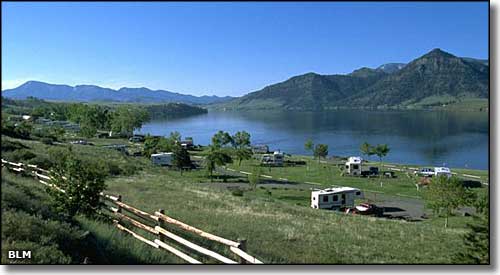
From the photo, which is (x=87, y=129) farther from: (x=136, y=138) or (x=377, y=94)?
(x=377, y=94)

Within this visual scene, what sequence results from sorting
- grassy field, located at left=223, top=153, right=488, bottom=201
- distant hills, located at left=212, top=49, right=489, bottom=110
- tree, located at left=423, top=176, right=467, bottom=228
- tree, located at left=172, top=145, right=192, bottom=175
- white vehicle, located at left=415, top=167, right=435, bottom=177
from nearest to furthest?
tree, located at left=423, top=176, right=467, bottom=228 → grassy field, located at left=223, top=153, right=488, bottom=201 → white vehicle, located at left=415, top=167, right=435, bottom=177 → tree, located at left=172, top=145, right=192, bottom=175 → distant hills, located at left=212, top=49, right=489, bottom=110

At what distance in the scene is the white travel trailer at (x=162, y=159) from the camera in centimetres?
3089

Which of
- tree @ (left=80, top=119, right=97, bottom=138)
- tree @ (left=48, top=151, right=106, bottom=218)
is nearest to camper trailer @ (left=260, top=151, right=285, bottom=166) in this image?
tree @ (left=80, top=119, right=97, bottom=138)

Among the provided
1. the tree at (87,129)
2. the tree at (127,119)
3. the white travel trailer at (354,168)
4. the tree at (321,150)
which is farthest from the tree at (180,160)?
the tree at (87,129)

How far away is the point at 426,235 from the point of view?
7879 mm

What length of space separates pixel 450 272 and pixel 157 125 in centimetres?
4576

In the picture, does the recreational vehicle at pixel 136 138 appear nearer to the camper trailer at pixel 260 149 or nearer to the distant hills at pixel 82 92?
the camper trailer at pixel 260 149

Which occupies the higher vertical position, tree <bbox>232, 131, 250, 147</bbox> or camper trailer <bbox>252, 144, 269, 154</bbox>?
tree <bbox>232, 131, 250, 147</bbox>

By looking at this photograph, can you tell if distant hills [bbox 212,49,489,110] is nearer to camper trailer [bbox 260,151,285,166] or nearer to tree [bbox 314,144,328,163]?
tree [bbox 314,144,328,163]

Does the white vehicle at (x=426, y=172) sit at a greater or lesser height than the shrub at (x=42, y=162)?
lesser

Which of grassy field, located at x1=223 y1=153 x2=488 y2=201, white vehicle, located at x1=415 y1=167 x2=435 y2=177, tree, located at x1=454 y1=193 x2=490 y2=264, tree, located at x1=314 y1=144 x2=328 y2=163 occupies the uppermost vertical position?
tree, located at x1=454 y1=193 x2=490 y2=264

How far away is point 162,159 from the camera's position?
31.1 meters

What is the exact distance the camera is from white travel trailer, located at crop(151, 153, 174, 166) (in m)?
30.9

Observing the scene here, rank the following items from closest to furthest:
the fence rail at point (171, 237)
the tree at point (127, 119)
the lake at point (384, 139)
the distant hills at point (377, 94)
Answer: the fence rail at point (171, 237) < the lake at point (384, 139) < the tree at point (127, 119) < the distant hills at point (377, 94)
